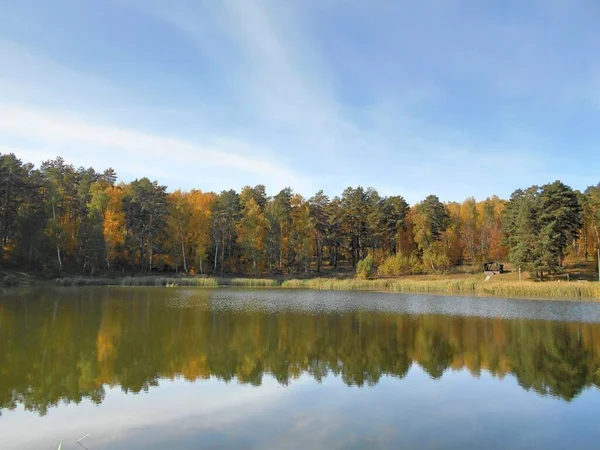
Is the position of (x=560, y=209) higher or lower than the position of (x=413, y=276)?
higher

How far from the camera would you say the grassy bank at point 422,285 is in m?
43.8

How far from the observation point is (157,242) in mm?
69438

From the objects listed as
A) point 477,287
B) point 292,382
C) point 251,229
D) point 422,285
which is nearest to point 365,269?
point 422,285

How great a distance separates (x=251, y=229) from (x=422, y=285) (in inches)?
1108

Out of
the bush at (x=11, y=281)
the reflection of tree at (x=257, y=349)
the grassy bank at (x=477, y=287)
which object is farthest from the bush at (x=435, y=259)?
the bush at (x=11, y=281)

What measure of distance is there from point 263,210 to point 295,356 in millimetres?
62595

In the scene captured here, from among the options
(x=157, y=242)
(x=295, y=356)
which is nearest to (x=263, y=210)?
(x=157, y=242)

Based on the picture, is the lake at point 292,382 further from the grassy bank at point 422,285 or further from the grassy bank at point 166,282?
the grassy bank at point 166,282

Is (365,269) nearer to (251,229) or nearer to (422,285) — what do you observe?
(422,285)

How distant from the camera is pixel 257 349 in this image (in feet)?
58.6

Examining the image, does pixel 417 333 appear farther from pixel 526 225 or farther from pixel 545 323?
pixel 526 225

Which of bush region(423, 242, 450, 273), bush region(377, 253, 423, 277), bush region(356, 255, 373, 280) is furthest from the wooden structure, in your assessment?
bush region(356, 255, 373, 280)

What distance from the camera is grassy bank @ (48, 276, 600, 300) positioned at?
144 ft

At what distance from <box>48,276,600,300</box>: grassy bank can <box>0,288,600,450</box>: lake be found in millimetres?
19346
